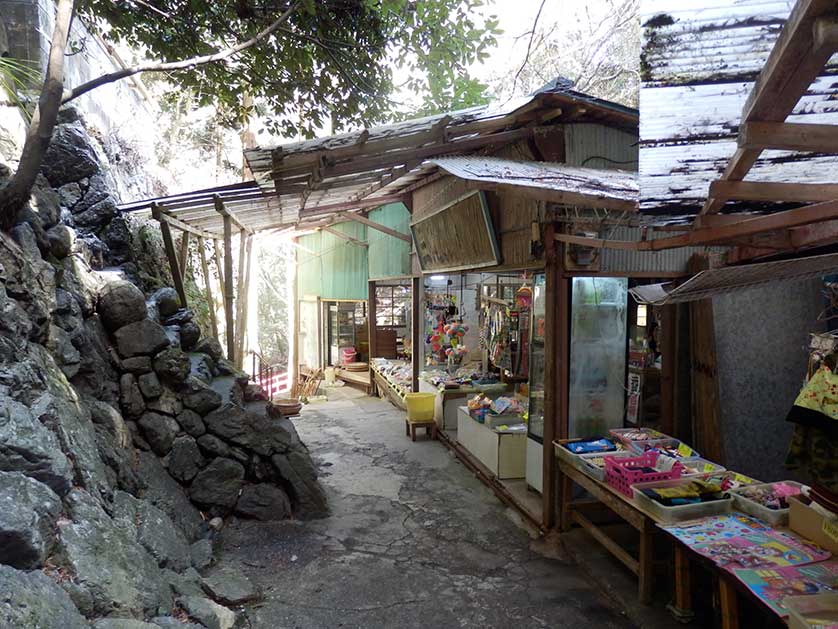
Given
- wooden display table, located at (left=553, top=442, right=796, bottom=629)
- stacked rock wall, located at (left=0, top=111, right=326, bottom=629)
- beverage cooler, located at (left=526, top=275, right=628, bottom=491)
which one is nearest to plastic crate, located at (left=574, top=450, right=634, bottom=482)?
wooden display table, located at (left=553, top=442, right=796, bottom=629)

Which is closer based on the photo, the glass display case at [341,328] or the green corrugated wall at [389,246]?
the green corrugated wall at [389,246]

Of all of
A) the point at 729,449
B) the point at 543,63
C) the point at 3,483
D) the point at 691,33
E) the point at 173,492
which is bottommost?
the point at 173,492

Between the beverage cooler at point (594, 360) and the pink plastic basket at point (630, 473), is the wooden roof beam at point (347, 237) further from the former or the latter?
the pink plastic basket at point (630, 473)

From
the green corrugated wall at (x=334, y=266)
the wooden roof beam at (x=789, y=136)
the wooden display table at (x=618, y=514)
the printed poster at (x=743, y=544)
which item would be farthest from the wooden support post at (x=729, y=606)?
the green corrugated wall at (x=334, y=266)

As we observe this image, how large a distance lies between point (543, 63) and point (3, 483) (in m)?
17.3

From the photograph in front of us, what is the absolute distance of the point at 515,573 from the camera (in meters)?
5.14

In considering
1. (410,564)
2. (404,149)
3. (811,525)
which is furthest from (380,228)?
(811,525)

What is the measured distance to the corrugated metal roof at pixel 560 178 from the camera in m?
3.90

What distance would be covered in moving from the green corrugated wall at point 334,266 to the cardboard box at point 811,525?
12.8 meters

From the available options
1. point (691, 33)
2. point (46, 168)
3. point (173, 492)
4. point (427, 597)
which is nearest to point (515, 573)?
point (427, 597)

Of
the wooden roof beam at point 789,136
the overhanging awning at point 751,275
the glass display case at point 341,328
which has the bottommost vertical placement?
the glass display case at point 341,328

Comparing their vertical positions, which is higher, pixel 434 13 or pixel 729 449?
pixel 434 13

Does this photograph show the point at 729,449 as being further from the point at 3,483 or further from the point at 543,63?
the point at 543,63

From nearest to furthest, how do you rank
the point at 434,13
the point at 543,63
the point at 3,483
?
the point at 3,483 → the point at 434,13 → the point at 543,63
